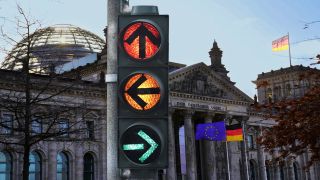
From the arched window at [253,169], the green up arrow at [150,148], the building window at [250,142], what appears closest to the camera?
the green up arrow at [150,148]

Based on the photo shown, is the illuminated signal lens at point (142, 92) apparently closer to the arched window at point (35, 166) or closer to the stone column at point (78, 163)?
the arched window at point (35, 166)

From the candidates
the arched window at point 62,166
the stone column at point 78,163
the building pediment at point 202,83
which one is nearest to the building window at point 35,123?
the arched window at point 62,166

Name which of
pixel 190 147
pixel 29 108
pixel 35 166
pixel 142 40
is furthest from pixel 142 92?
pixel 190 147

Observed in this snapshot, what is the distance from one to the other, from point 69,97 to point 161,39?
4718cm

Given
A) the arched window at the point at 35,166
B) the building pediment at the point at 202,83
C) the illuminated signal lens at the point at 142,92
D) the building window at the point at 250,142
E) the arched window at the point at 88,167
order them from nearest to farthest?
the illuminated signal lens at the point at 142,92, the arched window at the point at 35,166, the arched window at the point at 88,167, the building pediment at the point at 202,83, the building window at the point at 250,142

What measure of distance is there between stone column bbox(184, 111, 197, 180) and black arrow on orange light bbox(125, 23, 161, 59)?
5449 cm

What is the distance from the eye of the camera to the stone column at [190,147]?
58963 mm

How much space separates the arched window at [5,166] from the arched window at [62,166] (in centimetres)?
536

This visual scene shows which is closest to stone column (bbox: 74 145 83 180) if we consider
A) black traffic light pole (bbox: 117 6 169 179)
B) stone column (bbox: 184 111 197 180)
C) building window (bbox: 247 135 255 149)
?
stone column (bbox: 184 111 197 180)

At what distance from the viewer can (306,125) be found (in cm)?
1720

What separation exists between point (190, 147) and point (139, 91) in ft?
181

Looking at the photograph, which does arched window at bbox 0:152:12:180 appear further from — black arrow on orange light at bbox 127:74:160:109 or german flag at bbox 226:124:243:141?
black arrow on orange light at bbox 127:74:160:109

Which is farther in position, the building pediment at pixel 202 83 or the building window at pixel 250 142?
the building window at pixel 250 142

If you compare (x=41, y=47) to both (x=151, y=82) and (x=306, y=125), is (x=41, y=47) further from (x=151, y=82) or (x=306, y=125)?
(x=151, y=82)
